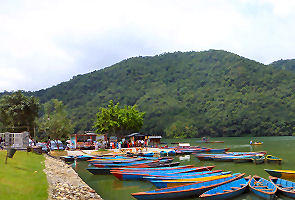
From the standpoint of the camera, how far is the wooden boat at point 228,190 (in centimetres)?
1394

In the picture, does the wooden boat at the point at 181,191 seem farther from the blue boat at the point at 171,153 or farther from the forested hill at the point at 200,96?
the forested hill at the point at 200,96

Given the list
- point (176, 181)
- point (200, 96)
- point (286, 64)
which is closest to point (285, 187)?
point (176, 181)

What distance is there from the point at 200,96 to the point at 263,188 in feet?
470

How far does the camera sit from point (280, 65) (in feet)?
626

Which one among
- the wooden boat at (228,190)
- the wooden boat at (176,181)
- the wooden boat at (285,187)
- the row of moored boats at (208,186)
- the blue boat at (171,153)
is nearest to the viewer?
the wooden boat at (228,190)

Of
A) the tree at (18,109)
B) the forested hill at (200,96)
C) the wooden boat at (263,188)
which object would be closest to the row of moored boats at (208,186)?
the wooden boat at (263,188)

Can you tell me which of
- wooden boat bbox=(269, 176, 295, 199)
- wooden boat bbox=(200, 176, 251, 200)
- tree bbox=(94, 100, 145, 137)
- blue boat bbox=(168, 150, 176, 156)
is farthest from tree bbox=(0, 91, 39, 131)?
wooden boat bbox=(269, 176, 295, 199)

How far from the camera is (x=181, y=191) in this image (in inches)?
565

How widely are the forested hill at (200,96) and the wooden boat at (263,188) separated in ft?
335

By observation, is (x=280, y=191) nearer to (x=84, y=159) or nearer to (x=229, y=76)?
(x=84, y=159)

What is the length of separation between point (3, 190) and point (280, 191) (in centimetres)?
1441

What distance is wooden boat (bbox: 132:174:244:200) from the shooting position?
44.9ft

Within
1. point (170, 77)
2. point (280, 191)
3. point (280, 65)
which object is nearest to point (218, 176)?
point (280, 191)

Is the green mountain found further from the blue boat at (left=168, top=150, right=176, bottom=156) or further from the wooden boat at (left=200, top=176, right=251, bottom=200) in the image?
the wooden boat at (left=200, top=176, right=251, bottom=200)
